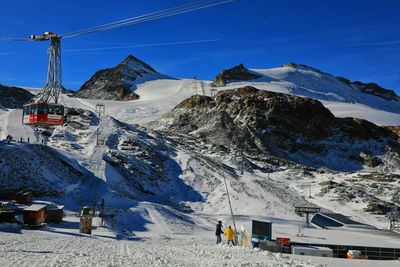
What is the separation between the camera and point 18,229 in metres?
28.1

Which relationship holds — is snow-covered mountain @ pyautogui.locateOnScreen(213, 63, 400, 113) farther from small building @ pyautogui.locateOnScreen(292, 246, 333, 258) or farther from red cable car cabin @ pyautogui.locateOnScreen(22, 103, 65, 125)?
small building @ pyautogui.locateOnScreen(292, 246, 333, 258)

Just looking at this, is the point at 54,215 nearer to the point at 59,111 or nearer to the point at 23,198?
the point at 23,198

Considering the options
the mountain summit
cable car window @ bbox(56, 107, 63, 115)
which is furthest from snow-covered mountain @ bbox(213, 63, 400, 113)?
cable car window @ bbox(56, 107, 63, 115)

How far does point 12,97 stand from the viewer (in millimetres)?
134875

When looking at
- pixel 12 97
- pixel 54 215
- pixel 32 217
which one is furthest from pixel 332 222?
pixel 12 97

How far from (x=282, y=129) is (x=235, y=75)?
9182 centimetres

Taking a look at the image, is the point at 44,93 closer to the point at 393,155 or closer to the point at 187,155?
the point at 187,155

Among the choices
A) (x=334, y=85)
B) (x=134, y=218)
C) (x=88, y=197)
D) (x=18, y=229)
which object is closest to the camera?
(x=18, y=229)

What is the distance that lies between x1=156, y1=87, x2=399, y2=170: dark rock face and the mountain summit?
194ft

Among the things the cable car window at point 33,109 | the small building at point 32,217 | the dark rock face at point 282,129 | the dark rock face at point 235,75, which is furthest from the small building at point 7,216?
the dark rock face at point 235,75

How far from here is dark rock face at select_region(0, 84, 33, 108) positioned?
12896 cm

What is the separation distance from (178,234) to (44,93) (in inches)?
719


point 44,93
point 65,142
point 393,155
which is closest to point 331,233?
point 44,93

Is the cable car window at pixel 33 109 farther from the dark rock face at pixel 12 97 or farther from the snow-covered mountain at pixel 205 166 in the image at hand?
the dark rock face at pixel 12 97
